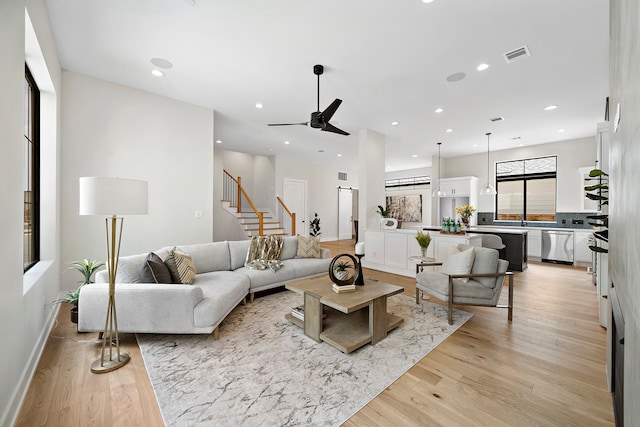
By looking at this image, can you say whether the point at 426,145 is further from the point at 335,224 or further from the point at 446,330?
the point at 446,330

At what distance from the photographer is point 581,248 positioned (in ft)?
20.0

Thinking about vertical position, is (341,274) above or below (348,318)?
above

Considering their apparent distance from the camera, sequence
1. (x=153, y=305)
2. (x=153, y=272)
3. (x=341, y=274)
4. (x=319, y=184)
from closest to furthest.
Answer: (x=153, y=305) < (x=153, y=272) < (x=341, y=274) < (x=319, y=184)

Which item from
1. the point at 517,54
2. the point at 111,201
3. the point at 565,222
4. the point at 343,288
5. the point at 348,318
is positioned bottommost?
the point at 348,318

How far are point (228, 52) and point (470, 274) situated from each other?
12.2ft

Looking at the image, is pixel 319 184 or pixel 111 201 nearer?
pixel 111 201

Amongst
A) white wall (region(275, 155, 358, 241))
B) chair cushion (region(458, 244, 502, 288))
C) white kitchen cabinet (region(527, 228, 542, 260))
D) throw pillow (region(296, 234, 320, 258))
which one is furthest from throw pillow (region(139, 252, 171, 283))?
white kitchen cabinet (region(527, 228, 542, 260))

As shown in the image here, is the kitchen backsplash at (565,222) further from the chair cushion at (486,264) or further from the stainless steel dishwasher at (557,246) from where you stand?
the chair cushion at (486,264)

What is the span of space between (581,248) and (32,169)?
9706 mm

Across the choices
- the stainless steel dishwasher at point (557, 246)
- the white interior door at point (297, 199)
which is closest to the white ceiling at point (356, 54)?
the stainless steel dishwasher at point (557, 246)

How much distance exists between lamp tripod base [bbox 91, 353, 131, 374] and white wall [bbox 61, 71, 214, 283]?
7.19 feet

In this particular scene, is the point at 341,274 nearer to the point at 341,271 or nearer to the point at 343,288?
the point at 341,271

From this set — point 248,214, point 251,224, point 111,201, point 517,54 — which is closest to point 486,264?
point 517,54

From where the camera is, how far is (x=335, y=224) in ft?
36.2
